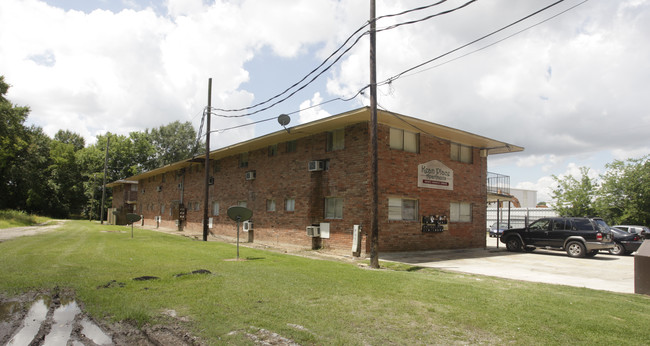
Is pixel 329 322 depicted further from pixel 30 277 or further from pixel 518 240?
pixel 518 240

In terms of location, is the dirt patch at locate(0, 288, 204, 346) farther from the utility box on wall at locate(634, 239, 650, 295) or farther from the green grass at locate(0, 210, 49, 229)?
the green grass at locate(0, 210, 49, 229)

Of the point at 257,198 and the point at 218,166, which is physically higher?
the point at 218,166

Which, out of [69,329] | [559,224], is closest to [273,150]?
[559,224]

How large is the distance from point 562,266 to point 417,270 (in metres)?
5.84

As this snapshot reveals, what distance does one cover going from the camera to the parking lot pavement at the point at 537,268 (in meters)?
10.7

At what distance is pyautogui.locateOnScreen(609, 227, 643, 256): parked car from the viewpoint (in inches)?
766

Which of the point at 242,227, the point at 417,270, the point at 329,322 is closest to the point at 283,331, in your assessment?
the point at 329,322

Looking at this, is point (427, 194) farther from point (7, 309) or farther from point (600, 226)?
point (7, 309)

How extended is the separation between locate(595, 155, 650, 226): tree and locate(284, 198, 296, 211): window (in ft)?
73.0

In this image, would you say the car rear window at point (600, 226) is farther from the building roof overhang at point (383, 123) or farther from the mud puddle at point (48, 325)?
the mud puddle at point (48, 325)

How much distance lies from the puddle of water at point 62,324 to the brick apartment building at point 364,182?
10709 millimetres

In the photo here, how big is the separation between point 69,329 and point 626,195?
3256 cm

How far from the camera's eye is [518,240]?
19.6 metres

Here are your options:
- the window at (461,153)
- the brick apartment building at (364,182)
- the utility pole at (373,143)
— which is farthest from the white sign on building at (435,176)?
the utility pole at (373,143)
